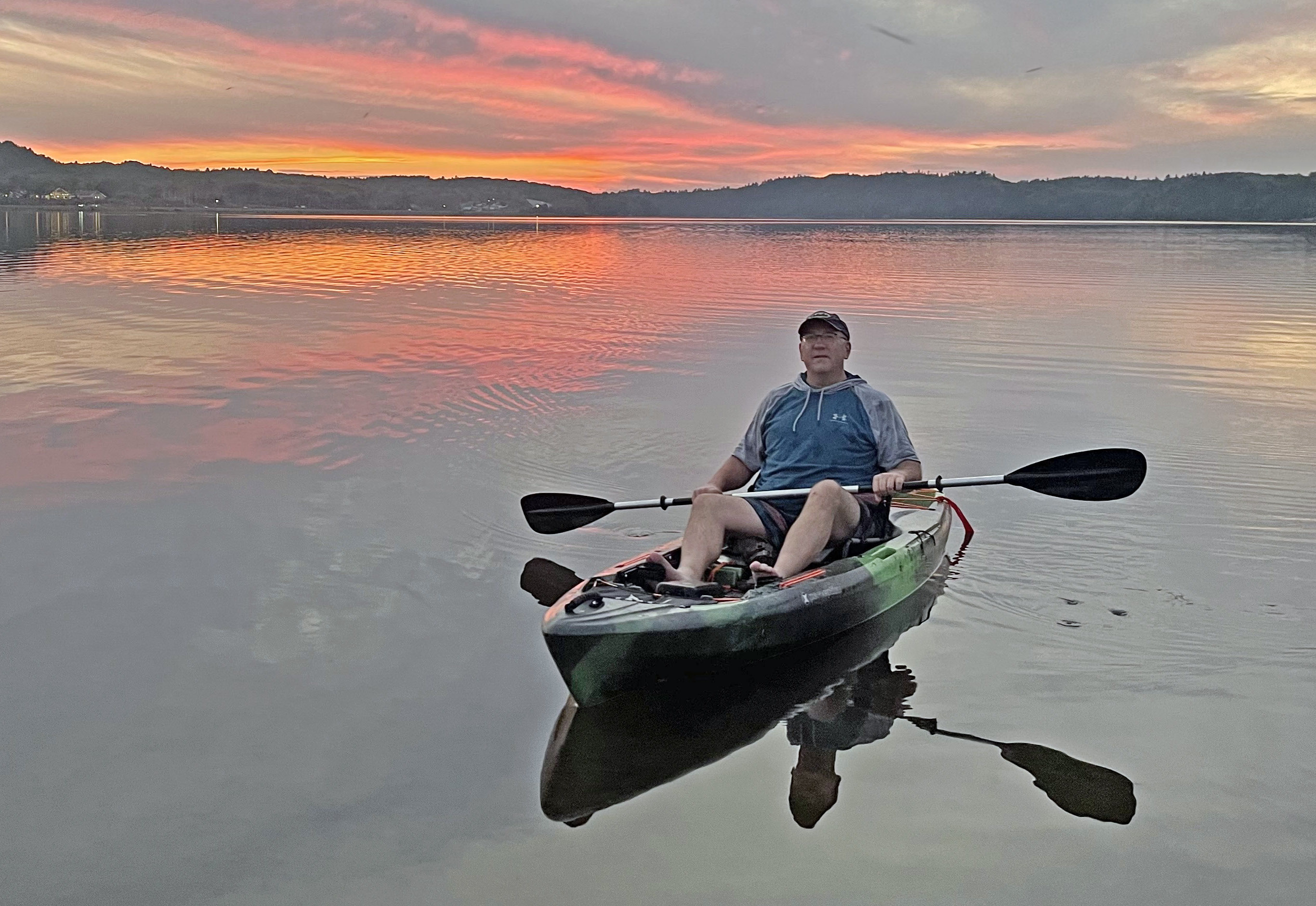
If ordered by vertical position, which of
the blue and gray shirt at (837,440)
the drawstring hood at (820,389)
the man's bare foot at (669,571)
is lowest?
the man's bare foot at (669,571)

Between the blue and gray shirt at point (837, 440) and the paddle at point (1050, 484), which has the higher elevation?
the blue and gray shirt at point (837, 440)

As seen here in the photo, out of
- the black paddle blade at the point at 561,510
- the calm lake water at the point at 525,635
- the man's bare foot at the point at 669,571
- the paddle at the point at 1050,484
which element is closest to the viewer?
the calm lake water at the point at 525,635

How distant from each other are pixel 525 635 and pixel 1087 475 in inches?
146

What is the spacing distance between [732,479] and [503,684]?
2.08 m

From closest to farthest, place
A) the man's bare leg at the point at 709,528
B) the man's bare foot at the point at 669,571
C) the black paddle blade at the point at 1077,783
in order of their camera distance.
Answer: the black paddle blade at the point at 1077,783, the man's bare foot at the point at 669,571, the man's bare leg at the point at 709,528

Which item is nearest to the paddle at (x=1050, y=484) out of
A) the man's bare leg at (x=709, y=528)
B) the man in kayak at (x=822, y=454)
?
the man in kayak at (x=822, y=454)

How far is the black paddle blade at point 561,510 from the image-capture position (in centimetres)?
797

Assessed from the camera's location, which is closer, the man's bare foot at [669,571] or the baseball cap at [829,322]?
the man's bare foot at [669,571]

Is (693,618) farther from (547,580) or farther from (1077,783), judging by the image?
(547,580)

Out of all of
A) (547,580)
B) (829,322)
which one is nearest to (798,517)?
(829,322)

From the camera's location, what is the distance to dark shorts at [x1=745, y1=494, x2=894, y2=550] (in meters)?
6.96

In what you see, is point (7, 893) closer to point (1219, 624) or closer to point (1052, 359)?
point (1219, 624)

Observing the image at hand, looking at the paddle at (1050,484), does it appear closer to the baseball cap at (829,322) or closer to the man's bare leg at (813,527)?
the man's bare leg at (813,527)

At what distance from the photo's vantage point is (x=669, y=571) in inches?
244
